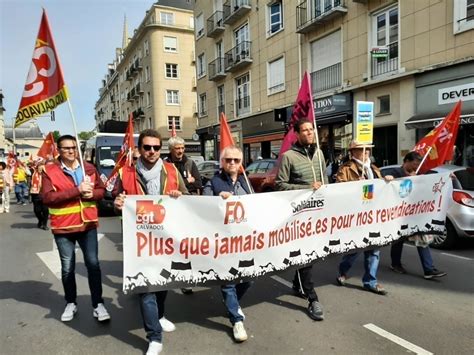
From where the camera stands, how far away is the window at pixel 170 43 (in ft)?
151

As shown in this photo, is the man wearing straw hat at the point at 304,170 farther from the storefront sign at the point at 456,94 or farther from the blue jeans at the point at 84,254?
the storefront sign at the point at 456,94

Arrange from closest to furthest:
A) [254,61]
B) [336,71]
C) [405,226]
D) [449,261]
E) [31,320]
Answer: [31,320], [405,226], [449,261], [336,71], [254,61]

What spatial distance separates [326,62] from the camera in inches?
709

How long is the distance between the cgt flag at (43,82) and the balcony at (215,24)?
24460 mm

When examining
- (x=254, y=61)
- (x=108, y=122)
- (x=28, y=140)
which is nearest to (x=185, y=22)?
(x=254, y=61)

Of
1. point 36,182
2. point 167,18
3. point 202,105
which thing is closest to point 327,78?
point 36,182

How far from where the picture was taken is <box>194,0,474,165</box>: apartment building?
41.4ft

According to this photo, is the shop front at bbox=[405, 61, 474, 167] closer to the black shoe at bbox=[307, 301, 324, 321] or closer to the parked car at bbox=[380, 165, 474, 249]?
the parked car at bbox=[380, 165, 474, 249]

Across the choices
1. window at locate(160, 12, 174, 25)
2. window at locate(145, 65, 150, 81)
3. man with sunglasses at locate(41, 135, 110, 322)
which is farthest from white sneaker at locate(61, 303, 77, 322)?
window at locate(160, 12, 174, 25)

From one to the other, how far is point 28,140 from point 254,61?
7455 centimetres

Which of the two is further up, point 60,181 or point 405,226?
point 60,181

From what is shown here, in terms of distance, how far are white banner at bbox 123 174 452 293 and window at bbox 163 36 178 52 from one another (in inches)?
1780

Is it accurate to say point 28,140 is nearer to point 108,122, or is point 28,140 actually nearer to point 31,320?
point 108,122

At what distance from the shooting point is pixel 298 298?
4523 mm
